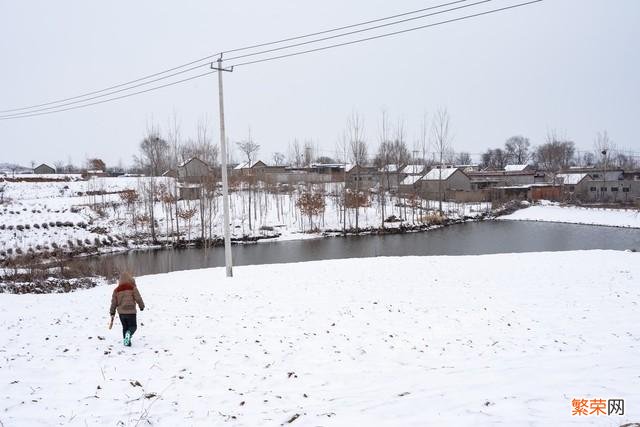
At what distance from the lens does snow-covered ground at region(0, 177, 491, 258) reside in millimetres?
31406

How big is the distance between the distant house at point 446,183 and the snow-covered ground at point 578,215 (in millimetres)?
10273

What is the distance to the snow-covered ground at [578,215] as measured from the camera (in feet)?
131

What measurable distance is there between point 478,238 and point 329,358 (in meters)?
30.0

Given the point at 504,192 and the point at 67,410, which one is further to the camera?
the point at 504,192

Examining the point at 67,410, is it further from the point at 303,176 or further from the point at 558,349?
the point at 303,176

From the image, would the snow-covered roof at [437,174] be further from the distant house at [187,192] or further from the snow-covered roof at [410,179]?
the distant house at [187,192]

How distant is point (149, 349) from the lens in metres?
6.91

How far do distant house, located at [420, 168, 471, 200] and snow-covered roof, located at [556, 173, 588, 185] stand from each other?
552 inches

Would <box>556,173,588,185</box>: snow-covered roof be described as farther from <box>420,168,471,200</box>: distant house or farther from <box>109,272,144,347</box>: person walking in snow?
<box>109,272,144,347</box>: person walking in snow

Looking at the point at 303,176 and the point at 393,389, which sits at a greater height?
the point at 303,176

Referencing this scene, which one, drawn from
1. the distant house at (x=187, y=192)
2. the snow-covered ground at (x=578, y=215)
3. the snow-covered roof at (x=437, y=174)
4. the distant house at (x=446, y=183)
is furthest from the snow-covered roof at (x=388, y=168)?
the distant house at (x=187, y=192)

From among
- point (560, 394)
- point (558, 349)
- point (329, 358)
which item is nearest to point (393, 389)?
point (329, 358)

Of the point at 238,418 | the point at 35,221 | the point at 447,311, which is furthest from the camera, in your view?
the point at 35,221

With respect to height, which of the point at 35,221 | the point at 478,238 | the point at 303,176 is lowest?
the point at 478,238
